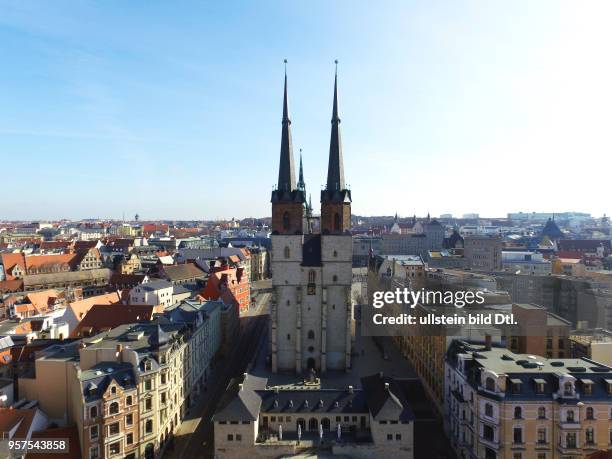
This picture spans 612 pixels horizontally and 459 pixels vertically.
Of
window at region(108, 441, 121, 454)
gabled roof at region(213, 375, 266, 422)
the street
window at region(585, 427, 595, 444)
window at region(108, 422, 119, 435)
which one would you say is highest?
gabled roof at region(213, 375, 266, 422)

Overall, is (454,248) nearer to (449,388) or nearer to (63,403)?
(449,388)

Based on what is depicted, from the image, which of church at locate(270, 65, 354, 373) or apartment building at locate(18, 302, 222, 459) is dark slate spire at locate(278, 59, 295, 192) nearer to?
church at locate(270, 65, 354, 373)

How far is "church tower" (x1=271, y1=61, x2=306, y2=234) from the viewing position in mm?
76625

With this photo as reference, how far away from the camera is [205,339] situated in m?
76.3

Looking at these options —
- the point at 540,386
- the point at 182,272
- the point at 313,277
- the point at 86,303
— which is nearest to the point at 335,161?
the point at 313,277

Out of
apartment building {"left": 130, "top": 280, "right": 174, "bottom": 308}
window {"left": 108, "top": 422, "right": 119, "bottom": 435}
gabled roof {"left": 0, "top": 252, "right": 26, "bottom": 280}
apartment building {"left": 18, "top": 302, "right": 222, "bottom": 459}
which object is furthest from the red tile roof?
window {"left": 108, "top": 422, "right": 119, "bottom": 435}

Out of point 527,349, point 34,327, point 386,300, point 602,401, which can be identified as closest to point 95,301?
point 34,327

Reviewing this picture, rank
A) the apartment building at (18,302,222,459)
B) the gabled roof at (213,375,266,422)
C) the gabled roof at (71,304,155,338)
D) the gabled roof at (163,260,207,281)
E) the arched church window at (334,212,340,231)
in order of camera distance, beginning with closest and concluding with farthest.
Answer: the apartment building at (18,302,222,459) < the gabled roof at (213,375,266,422) < the arched church window at (334,212,340,231) < the gabled roof at (71,304,155,338) < the gabled roof at (163,260,207,281)

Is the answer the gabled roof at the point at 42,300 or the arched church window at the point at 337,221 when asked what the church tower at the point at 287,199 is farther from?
the gabled roof at the point at 42,300

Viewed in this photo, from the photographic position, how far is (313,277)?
252 feet

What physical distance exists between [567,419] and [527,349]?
873 inches

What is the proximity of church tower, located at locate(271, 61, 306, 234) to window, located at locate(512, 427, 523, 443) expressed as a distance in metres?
43.3

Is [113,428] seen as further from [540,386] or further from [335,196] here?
[335,196]

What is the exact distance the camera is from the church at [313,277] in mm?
76125
